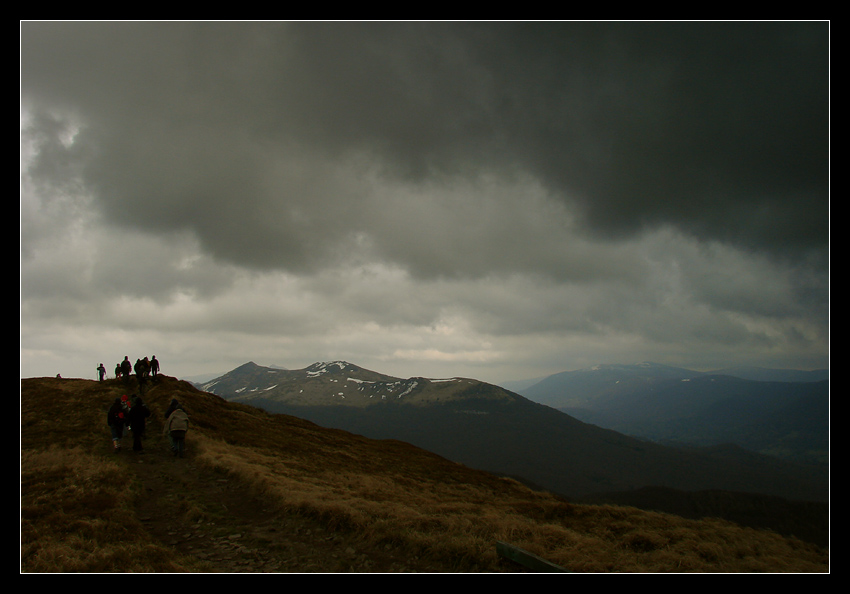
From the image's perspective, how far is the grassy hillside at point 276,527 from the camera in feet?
34.8

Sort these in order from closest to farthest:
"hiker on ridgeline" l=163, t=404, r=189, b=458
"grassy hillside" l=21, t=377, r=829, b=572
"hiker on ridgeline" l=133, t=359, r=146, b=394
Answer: "grassy hillside" l=21, t=377, r=829, b=572 < "hiker on ridgeline" l=163, t=404, r=189, b=458 < "hiker on ridgeline" l=133, t=359, r=146, b=394

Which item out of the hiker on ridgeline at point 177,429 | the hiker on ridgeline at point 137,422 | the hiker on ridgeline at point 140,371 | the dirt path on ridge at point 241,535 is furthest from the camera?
the hiker on ridgeline at point 140,371

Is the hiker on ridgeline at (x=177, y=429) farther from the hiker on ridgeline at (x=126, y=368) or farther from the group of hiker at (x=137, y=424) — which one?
the hiker on ridgeline at (x=126, y=368)

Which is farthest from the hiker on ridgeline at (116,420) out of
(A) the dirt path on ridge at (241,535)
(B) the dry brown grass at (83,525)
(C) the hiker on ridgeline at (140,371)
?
(C) the hiker on ridgeline at (140,371)

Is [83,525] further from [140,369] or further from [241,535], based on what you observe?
[140,369]

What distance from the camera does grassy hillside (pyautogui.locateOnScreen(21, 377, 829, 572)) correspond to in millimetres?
10609

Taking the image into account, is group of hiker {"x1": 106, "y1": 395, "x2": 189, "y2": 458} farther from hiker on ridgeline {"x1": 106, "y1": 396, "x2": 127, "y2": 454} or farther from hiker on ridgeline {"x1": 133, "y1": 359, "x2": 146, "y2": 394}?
hiker on ridgeline {"x1": 133, "y1": 359, "x2": 146, "y2": 394}

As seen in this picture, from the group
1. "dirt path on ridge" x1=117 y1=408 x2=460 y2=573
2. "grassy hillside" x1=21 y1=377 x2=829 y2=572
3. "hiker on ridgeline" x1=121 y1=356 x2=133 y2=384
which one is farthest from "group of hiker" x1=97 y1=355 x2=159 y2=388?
"dirt path on ridge" x1=117 y1=408 x2=460 y2=573

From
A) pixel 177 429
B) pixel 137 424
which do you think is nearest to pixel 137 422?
pixel 137 424

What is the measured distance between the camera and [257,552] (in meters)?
11.4

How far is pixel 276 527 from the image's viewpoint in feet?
44.4
